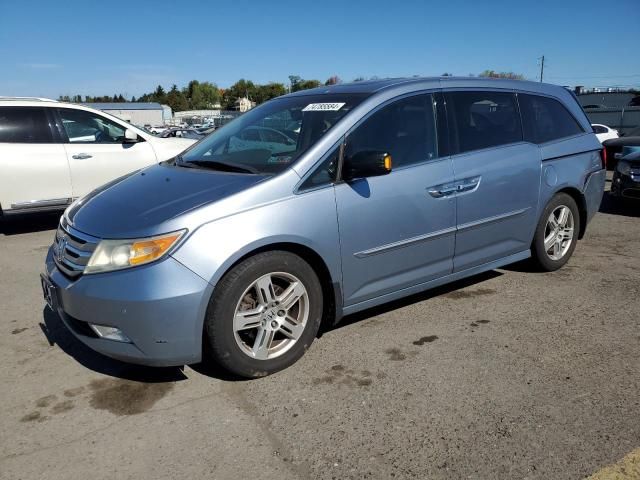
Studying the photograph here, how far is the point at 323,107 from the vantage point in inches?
149

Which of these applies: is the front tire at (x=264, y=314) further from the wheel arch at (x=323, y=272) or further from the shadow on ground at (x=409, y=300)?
the shadow on ground at (x=409, y=300)

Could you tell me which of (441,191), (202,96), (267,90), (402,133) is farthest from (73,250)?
(202,96)

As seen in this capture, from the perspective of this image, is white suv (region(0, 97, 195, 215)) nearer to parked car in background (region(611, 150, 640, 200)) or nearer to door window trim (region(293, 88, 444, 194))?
Result: door window trim (region(293, 88, 444, 194))

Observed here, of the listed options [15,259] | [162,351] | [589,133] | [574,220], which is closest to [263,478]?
[162,351]

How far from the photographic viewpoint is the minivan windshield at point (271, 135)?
3523mm

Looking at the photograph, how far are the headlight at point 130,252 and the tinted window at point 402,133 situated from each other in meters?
1.28

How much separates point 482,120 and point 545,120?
2.87ft

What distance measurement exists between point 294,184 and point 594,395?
6.64 ft

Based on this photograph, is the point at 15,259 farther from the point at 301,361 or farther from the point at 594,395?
the point at 594,395

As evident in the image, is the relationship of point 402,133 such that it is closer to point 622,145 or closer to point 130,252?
point 130,252

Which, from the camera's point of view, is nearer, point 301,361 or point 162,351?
point 162,351

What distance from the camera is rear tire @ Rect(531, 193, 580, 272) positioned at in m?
4.73

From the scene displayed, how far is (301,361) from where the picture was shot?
3430 millimetres

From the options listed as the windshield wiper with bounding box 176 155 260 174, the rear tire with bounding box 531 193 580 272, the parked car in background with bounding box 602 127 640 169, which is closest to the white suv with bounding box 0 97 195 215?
the windshield wiper with bounding box 176 155 260 174
